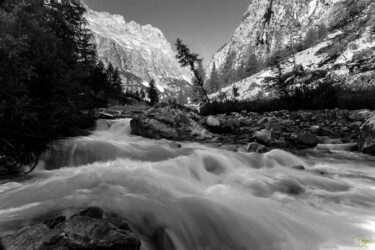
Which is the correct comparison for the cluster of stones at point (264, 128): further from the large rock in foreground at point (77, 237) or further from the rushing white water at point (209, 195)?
the large rock in foreground at point (77, 237)

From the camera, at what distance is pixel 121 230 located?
241 centimetres

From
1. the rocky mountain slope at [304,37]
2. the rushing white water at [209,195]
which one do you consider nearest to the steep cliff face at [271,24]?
the rocky mountain slope at [304,37]

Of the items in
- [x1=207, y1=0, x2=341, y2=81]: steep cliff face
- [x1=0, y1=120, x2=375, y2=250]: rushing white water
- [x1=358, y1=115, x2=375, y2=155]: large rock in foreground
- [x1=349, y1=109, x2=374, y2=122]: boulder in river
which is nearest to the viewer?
[x1=0, y1=120, x2=375, y2=250]: rushing white water

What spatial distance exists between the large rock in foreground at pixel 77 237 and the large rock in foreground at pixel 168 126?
7.59m

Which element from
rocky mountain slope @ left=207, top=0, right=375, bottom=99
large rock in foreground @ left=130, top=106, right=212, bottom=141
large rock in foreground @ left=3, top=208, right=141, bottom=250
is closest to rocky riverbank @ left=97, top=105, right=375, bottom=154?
large rock in foreground @ left=130, top=106, right=212, bottom=141

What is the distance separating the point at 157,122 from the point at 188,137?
5.52 ft

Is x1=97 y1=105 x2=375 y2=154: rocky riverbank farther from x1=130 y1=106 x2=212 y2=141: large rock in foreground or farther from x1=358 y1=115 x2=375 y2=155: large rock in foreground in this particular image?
x1=358 y1=115 x2=375 y2=155: large rock in foreground

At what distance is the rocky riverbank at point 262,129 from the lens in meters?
8.42

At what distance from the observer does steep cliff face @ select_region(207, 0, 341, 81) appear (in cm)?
10562

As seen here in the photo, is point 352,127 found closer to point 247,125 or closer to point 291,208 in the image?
point 247,125

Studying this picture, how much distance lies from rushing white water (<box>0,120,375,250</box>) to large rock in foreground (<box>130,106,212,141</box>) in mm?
2524

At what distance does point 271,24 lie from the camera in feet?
430

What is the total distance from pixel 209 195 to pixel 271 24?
149136 millimetres

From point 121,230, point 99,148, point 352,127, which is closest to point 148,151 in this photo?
point 99,148
